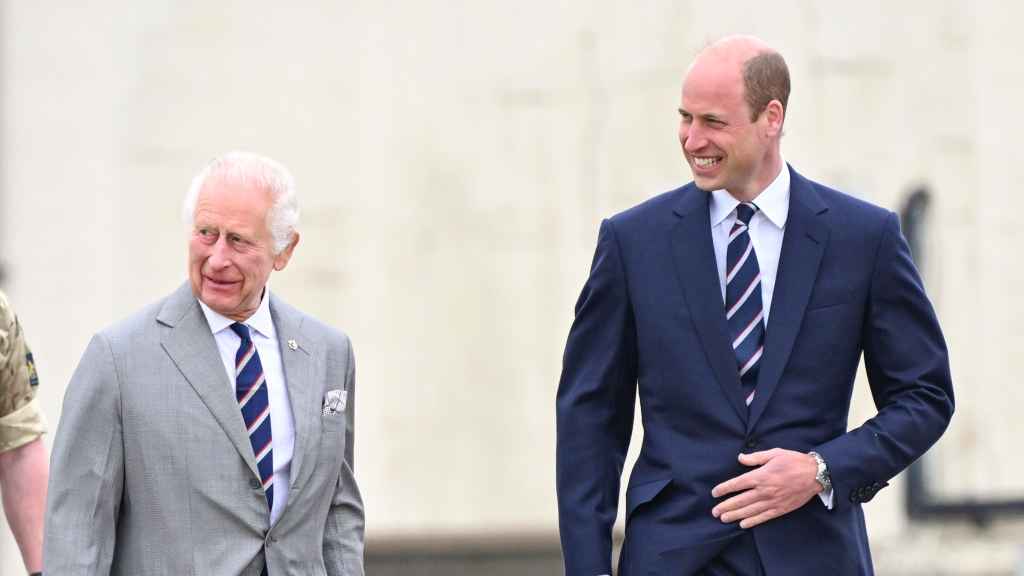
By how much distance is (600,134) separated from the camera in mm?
9672

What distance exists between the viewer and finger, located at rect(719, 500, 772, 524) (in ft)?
15.2

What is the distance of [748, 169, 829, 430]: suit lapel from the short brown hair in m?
0.24

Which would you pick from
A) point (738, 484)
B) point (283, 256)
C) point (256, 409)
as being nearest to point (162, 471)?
point (256, 409)

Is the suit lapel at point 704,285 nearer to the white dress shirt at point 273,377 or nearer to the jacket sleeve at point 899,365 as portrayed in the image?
the jacket sleeve at point 899,365

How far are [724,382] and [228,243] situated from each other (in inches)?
46.1

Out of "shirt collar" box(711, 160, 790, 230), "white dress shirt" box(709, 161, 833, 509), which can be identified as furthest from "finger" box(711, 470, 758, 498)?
"shirt collar" box(711, 160, 790, 230)

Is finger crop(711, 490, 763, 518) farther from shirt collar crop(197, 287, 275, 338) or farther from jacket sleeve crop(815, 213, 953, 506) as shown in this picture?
shirt collar crop(197, 287, 275, 338)

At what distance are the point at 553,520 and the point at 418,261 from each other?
1388 millimetres

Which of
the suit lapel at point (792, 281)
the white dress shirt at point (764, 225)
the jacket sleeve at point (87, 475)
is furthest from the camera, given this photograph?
the white dress shirt at point (764, 225)

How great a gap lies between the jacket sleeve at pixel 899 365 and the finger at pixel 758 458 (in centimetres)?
17

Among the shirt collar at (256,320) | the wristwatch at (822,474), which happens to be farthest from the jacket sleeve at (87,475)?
the wristwatch at (822,474)

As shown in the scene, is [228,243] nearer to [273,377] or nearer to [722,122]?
[273,377]

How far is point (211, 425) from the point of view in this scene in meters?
4.55

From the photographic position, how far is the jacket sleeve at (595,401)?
4824mm
